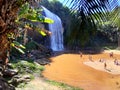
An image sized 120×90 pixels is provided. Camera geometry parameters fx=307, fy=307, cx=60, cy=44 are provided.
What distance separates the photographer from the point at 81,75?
2291 cm

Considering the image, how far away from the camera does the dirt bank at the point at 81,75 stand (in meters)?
19.6

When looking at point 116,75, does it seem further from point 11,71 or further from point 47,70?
point 11,71

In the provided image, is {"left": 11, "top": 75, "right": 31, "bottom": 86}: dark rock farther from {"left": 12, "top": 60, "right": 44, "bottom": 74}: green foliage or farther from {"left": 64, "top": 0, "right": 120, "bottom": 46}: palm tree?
{"left": 64, "top": 0, "right": 120, "bottom": 46}: palm tree

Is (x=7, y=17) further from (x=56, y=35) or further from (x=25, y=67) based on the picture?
(x=56, y=35)

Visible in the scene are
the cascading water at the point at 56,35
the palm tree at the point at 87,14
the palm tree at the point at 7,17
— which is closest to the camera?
the palm tree at the point at 87,14

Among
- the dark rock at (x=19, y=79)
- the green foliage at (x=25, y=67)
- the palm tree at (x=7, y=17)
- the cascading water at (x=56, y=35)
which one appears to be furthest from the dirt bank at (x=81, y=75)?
the palm tree at (x=7, y=17)

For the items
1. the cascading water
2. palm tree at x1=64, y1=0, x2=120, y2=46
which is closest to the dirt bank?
the cascading water

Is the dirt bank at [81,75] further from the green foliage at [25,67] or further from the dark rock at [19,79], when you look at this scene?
the dark rock at [19,79]

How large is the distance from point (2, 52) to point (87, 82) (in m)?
15.0

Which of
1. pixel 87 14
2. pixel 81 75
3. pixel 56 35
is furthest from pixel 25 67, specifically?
pixel 56 35

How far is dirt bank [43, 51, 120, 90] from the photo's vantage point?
19606mm

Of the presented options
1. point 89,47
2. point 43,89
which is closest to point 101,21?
point 43,89

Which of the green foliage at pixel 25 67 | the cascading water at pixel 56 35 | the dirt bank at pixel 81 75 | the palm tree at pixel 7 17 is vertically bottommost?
the dirt bank at pixel 81 75

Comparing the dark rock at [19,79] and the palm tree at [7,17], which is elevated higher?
the palm tree at [7,17]
